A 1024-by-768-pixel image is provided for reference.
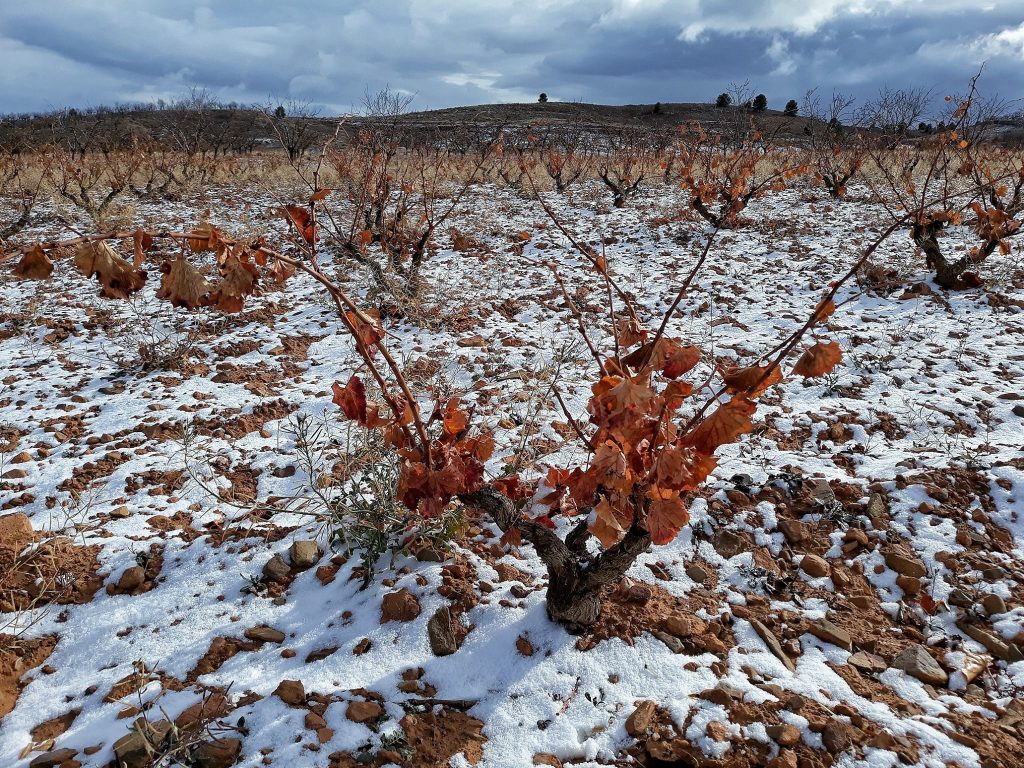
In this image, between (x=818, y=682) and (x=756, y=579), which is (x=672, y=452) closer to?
(x=818, y=682)

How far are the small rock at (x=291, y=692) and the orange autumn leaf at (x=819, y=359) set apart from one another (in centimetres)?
172

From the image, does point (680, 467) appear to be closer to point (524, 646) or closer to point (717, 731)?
point (717, 731)

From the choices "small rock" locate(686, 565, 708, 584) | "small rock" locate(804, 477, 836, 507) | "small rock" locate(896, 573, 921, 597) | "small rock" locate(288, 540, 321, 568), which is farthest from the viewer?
"small rock" locate(804, 477, 836, 507)

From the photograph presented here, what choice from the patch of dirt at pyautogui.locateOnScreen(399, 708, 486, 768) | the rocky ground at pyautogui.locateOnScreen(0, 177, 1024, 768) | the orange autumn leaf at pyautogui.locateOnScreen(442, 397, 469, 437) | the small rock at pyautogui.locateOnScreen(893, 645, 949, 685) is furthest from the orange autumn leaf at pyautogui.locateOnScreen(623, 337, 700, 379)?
the small rock at pyautogui.locateOnScreen(893, 645, 949, 685)

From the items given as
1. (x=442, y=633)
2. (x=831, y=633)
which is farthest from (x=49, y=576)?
(x=831, y=633)

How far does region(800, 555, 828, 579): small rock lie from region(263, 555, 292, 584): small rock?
213cm

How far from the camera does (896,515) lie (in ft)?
8.23

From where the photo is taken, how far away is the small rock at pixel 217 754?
1554 millimetres

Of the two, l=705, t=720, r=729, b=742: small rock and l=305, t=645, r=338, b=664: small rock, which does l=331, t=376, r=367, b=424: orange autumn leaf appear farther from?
l=705, t=720, r=729, b=742: small rock

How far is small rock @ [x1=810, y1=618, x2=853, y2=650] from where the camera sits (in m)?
1.92

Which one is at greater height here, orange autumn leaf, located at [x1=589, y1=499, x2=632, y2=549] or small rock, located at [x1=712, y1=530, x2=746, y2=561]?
orange autumn leaf, located at [x1=589, y1=499, x2=632, y2=549]

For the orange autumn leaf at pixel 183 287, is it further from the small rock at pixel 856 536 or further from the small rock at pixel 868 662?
the small rock at pixel 856 536

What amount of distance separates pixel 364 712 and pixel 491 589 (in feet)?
2.03

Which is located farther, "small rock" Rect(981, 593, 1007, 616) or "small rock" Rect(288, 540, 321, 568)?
"small rock" Rect(288, 540, 321, 568)
